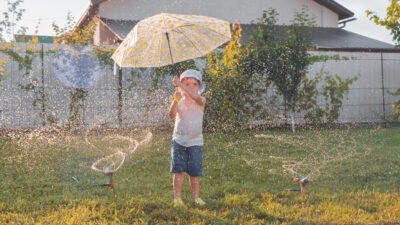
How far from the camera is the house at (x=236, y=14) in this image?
576 inches

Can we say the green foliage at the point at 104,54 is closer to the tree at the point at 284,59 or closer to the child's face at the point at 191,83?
the tree at the point at 284,59

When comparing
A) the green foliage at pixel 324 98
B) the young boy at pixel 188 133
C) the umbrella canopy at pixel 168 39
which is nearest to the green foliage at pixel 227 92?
the green foliage at pixel 324 98

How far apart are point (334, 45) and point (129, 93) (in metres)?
7.99

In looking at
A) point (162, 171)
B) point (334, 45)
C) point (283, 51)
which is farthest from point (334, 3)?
point (162, 171)

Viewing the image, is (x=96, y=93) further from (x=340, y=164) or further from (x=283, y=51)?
(x=340, y=164)

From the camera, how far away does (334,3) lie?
17.8 m

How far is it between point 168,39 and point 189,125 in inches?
34.8

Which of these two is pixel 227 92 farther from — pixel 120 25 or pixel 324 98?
pixel 120 25

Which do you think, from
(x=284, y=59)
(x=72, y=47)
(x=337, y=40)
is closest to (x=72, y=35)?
(x=72, y=47)

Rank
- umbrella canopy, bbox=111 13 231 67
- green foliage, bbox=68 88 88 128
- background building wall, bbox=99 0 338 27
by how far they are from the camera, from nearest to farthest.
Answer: umbrella canopy, bbox=111 13 231 67, green foliage, bbox=68 88 88 128, background building wall, bbox=99 0 338 27

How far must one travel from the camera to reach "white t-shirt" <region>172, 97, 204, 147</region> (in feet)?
12.5

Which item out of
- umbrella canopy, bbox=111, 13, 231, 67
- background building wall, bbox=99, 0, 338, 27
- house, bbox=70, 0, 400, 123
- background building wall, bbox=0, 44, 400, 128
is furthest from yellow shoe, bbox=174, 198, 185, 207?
background building wall, bbox=99, 0, 338, 27

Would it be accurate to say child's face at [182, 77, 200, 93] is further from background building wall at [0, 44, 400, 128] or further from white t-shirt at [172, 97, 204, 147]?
background building wall at [0, 44, 400, 128]

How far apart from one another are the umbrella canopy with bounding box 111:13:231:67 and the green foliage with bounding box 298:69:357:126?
264 inches
